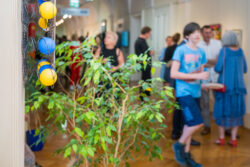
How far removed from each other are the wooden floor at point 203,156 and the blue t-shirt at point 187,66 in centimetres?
51

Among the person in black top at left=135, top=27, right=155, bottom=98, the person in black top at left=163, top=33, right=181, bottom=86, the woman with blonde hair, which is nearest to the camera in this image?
the woman with blonde hair

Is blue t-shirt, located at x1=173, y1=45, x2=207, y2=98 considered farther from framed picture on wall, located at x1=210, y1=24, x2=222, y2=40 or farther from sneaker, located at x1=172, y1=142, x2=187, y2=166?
framed picture on wall, located at x1=210, y1=24, x2=222, y2=40

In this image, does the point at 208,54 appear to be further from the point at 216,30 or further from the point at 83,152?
the point at 83,152

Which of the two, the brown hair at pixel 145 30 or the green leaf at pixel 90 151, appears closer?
the green leaf at pixel 90 151

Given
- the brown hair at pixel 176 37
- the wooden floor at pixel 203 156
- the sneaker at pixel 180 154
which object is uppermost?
the brown hair at pixel 176 37

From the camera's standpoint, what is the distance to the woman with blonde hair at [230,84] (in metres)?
3.72

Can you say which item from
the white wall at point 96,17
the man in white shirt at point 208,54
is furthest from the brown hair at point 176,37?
the white wall at point 96,17

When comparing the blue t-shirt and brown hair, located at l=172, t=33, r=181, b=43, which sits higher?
brown hair, located at l=172, t=33, r=181, b=43

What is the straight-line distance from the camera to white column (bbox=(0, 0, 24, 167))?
47.9 inches

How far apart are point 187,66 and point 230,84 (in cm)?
111

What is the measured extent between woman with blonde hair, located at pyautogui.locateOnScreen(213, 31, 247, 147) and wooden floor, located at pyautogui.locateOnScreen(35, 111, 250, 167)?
0.68 feet

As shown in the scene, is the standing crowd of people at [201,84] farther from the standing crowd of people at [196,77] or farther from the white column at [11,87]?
the white column at [11,87]

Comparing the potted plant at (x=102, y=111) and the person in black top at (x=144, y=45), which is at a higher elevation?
the person in black top at (x=144, y=45)

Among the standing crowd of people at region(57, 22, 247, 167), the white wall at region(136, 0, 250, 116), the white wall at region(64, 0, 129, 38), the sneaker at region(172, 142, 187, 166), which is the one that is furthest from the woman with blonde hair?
the white wall at region(64, 0, 129, 38)
